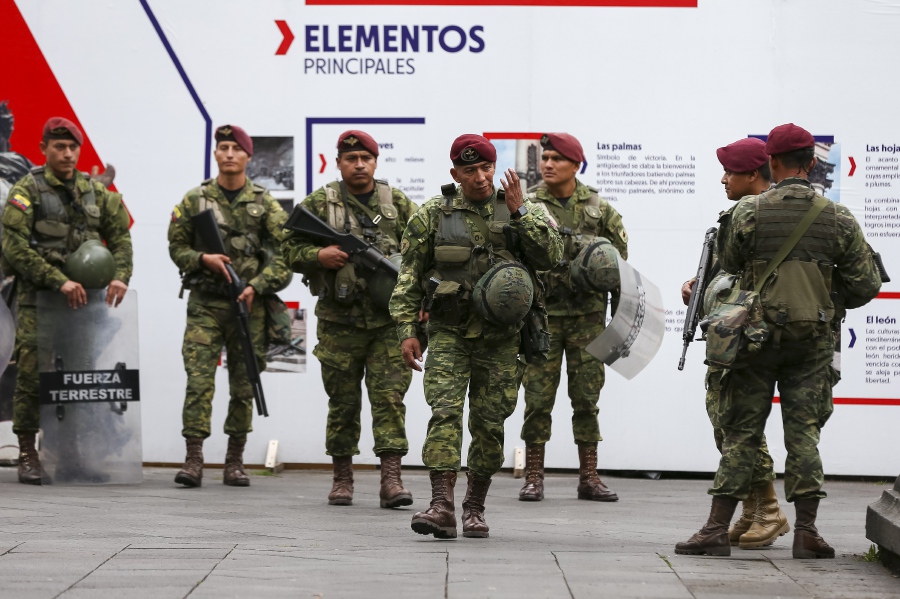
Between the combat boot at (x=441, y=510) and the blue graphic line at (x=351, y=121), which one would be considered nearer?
the combat boot at (x=441, y=510)

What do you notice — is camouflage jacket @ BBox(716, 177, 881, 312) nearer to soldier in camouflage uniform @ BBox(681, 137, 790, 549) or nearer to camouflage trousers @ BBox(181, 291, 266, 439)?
soldier in camouflage uniform @ BBox(681, 137, 790, 549)

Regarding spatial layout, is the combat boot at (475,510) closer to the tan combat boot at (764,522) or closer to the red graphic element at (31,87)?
the tan combat boot at (764,522)

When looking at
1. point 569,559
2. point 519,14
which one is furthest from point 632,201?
point 569,559

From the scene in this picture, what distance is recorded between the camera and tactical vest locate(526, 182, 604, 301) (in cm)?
904

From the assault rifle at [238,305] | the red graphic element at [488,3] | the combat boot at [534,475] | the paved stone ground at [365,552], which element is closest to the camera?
the paved stone ground at [365,552]

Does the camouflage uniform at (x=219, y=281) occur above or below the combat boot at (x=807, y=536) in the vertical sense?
above

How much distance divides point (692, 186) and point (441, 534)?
4.51 m

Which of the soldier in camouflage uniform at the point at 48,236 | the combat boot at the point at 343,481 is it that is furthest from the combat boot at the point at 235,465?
the soldier in camouflage uniform at the point at 48,236

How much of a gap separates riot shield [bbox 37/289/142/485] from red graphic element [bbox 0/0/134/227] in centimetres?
117

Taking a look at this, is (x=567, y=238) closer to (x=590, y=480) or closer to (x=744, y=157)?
(x=590, y=480)

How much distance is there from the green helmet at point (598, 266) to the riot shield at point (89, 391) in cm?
316

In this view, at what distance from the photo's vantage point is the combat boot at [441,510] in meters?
6.83

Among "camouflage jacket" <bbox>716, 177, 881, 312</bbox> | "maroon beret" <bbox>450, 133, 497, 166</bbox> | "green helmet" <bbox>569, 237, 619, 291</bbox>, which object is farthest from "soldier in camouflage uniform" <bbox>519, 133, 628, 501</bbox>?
"camouflage jacket" <bbox>716, 177, 881, 312</bbox>

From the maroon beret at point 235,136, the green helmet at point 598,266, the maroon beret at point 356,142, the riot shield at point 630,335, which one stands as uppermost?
the maroon beret at point 235,136
